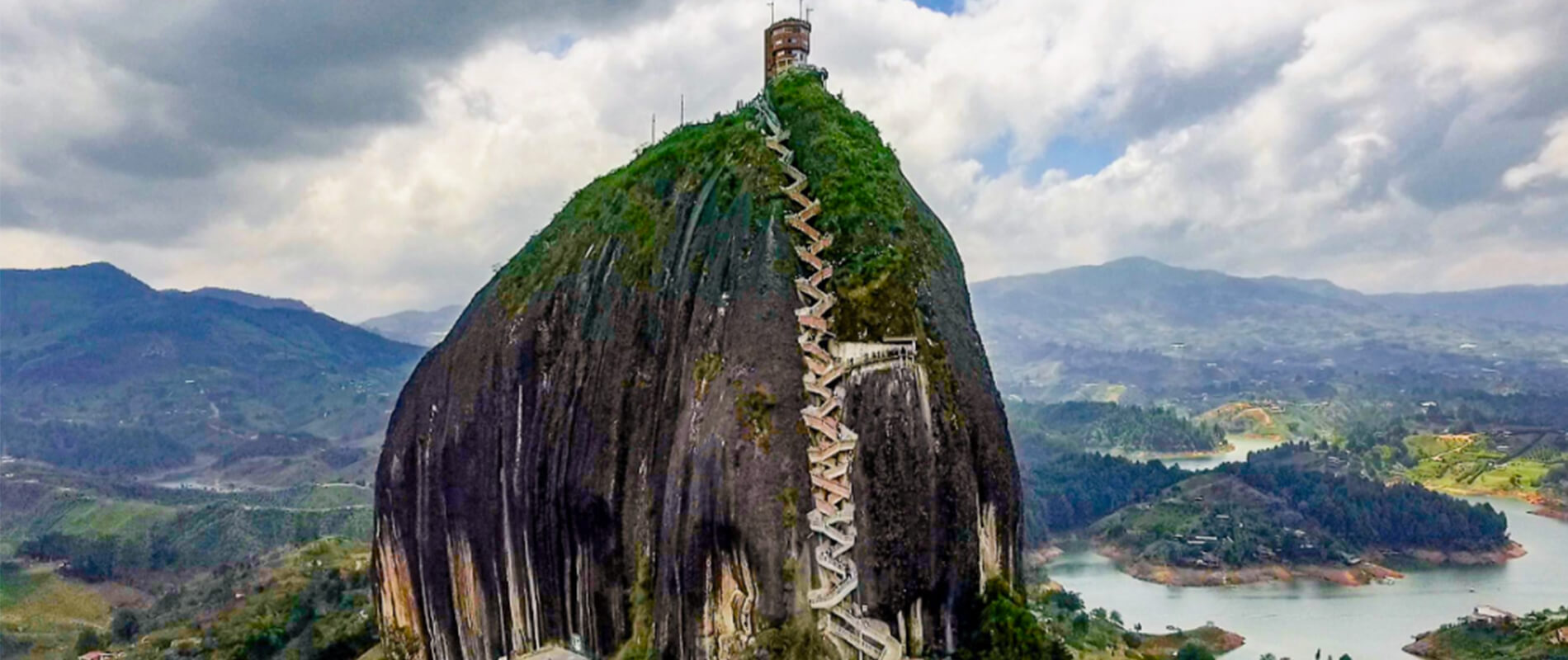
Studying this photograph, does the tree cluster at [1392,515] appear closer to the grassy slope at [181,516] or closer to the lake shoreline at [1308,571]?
the lake shoreline at [1308,571]

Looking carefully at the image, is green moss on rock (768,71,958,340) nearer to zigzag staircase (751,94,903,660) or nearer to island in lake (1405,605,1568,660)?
zigzag staircase (751,94,903,660)

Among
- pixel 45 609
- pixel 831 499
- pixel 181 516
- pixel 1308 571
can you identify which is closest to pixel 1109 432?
pixel 1308 571

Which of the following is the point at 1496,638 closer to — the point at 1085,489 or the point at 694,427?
the point at 1085,489

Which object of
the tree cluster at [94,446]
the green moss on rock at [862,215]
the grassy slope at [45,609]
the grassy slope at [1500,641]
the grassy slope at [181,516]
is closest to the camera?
the green moss on rock at [862,215]

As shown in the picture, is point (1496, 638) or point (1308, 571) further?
point (1308, 571)

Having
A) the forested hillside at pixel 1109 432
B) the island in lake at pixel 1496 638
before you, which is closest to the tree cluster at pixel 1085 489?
the forested hillside at pixel 1109 432

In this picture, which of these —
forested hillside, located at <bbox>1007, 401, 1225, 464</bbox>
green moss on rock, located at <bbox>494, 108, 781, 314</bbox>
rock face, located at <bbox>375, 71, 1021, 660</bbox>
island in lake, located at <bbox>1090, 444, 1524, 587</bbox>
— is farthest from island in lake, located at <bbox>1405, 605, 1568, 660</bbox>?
→ forested hillside, located at <bbox>1007, 401, 1225, 464</bbox>
